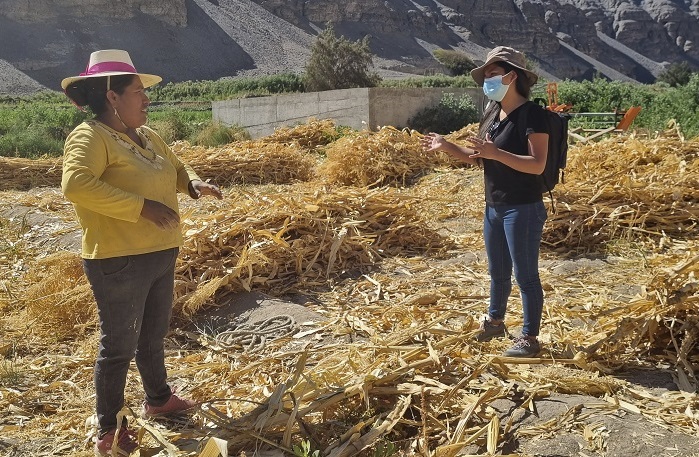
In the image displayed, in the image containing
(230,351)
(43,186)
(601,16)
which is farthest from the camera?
(601,16)

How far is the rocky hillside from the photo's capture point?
63.9 meters

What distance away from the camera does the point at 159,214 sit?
271 cm

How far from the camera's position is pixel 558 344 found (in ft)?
11.8

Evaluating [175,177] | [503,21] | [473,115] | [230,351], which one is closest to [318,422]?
[175,177]

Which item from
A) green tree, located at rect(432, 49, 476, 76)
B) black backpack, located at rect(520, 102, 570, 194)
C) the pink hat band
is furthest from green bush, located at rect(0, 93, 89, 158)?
green tree, located at rect(432, 49, 476, 76)

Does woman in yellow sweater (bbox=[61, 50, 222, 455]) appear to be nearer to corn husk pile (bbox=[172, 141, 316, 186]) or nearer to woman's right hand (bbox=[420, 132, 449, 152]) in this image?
woman's right hand (bbox=[420, 132, 449, 152])

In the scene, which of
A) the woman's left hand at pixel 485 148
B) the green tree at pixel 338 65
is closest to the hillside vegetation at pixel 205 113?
the woman's left hand at pixel 485 148

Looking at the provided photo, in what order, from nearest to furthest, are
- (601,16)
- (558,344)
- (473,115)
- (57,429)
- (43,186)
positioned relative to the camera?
(57,429)
(558,344)
(43,186)
(473,115)
(601,16)

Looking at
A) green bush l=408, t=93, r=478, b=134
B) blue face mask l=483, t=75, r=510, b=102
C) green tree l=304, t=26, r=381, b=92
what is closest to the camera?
blue face mask l=483, t=75, r=510, b=102

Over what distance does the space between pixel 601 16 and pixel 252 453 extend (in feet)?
403

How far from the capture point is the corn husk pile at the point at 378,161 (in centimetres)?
976

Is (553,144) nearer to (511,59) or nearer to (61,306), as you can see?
(511,59)

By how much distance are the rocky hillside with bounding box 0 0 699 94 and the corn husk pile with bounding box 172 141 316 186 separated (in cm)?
5340

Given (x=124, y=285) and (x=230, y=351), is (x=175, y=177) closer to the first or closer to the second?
(x=124, y=285)
